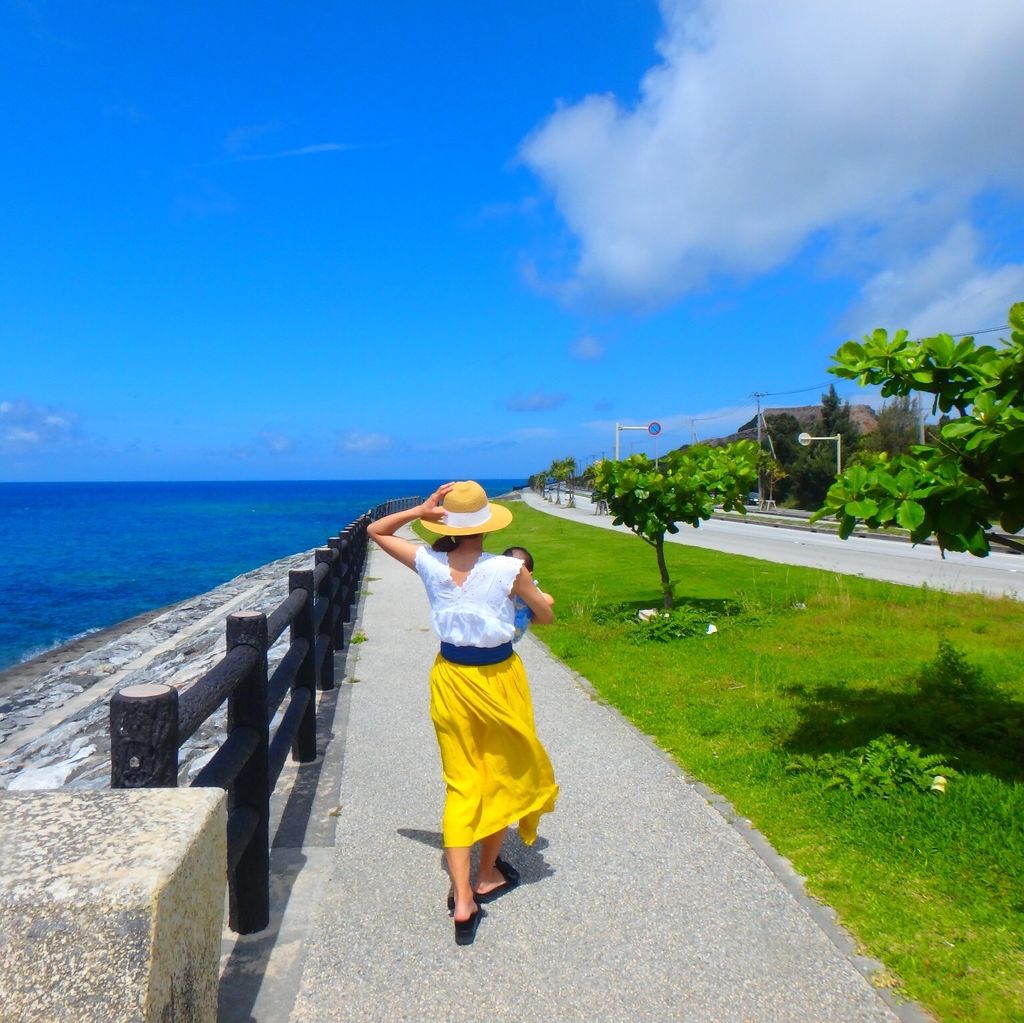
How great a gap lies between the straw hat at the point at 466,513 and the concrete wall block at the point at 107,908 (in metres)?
1.78

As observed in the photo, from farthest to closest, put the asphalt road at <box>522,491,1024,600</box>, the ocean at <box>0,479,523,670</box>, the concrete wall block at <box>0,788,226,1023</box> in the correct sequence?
the ocean at <box>0,479,523,670</box>
the asphalt road at <box>522,491,1024,600</box>
the concrete wall block at <box>0,788,226,1023</box>

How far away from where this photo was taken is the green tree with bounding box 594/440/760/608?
11555 millimetres

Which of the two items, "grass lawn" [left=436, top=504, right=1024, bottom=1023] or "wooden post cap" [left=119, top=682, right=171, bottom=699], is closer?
"wooden post cap" [left=119, top=682, right=171, bottom=699]

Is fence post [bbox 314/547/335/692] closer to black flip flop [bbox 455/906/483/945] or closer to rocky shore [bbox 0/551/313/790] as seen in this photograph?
rocky shore [bbox 0/551/313/790]

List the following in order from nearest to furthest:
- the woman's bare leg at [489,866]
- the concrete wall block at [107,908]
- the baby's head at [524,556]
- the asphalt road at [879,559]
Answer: the concrete wall block at [107,908] < the woman's bare leg at [489,866] < the baby's head at [524,556] < the asphalt road at [879,559]

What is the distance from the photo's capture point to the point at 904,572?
19391 millimetres

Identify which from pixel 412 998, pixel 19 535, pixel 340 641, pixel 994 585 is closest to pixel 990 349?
pixel 412 998

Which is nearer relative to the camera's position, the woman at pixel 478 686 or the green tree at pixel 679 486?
the woman at pixel 478 686

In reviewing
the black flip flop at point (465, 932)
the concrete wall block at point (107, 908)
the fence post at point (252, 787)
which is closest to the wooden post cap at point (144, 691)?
the concrete wall block at point (107, 908)

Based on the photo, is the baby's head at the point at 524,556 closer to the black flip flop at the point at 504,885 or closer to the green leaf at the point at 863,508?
the black flip flop at the point at 504,885

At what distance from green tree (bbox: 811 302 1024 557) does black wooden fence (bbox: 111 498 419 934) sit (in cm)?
319

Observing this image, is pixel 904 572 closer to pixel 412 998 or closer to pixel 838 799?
pixel 838 799

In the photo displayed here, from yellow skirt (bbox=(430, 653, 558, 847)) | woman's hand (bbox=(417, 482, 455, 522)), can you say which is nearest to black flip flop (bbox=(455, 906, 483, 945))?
yellow skirt (bbox=(430, 653, 558, 847))

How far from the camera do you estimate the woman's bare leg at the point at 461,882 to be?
11.6ft
